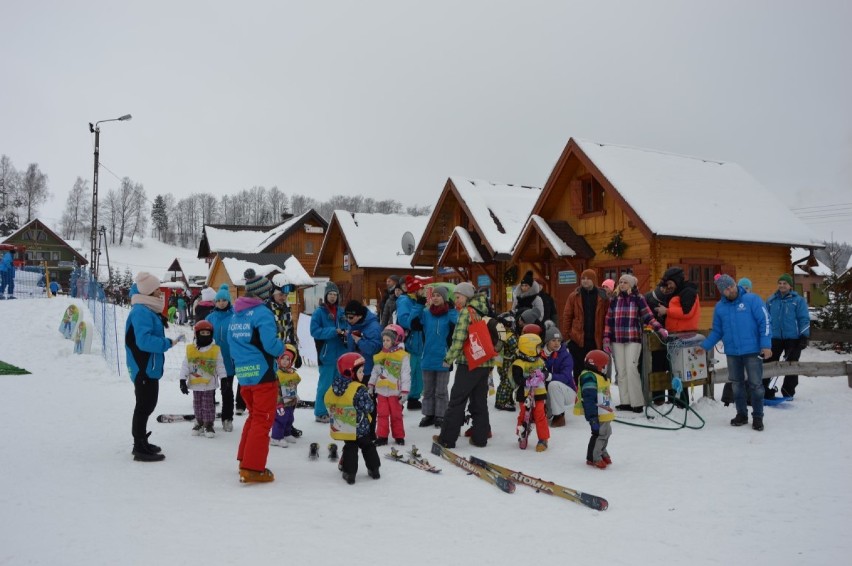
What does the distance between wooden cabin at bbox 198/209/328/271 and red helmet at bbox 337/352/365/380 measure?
1413 inches

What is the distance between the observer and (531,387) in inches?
253

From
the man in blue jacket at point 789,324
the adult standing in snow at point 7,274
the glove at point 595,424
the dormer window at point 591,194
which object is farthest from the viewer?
the adult standing in snow at point 7,274

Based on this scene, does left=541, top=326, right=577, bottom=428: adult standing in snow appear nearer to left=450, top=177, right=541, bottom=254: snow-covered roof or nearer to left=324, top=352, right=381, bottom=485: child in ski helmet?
left=324, top=352, right=381, bottom=485: child in ski helmet

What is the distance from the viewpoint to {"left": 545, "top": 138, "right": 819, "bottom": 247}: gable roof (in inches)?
550

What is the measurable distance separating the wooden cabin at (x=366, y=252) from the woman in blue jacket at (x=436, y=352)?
18068 millimetres

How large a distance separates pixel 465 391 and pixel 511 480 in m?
1.41

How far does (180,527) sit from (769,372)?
767 cm

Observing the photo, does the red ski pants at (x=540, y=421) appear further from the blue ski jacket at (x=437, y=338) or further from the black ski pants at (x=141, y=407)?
the black ski pants at (x=141, y=407)

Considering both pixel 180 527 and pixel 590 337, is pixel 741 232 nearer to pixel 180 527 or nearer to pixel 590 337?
pixel 590 337

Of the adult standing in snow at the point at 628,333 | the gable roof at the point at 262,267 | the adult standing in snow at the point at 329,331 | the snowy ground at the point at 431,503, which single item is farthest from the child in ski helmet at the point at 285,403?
the gable roof at the point at 262,267

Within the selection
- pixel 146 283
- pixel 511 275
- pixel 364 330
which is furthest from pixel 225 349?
pixel 511 275

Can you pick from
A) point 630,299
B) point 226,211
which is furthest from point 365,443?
point 226,211

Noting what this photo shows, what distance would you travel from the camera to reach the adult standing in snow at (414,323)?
25.6 ft

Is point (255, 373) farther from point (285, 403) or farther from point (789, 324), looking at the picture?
point (789, 324)
